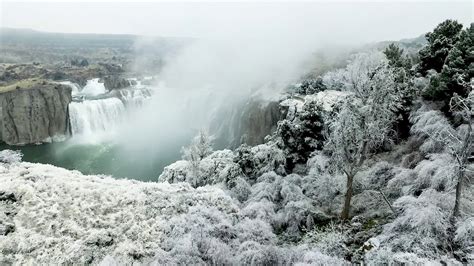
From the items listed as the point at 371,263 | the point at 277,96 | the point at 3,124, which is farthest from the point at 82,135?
the point at 371,263

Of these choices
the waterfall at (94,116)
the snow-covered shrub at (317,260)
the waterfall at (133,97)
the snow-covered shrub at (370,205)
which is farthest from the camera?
the waterfall at (133,97)

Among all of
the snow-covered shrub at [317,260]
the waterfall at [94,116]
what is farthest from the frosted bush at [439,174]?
the waterfall at [94,116]

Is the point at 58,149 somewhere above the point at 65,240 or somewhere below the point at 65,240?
below

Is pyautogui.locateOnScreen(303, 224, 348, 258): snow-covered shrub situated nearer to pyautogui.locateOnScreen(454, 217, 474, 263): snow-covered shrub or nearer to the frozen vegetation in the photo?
the frozen vegetation

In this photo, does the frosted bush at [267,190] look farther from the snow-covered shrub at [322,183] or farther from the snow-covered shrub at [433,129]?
the snow-covered shrub at [433,129]

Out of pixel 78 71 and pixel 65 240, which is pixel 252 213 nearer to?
pixel 65 240
